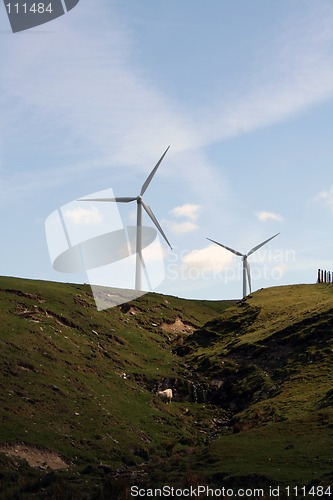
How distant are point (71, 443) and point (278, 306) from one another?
2333 inches

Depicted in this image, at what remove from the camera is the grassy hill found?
152 ft

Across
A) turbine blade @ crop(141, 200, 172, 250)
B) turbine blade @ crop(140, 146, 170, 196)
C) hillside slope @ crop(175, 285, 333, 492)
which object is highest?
turbine blade @ crop(140, 146, 170, 196)

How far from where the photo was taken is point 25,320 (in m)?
84.3

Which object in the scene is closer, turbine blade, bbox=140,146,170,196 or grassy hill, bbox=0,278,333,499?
grassy hill, bbox=0,278,333,499

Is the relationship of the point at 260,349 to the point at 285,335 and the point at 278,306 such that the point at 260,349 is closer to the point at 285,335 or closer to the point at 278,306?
the point at 285,335

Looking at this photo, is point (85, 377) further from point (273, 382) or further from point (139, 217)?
point (139, 217)

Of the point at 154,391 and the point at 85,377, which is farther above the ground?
the point at 85,377

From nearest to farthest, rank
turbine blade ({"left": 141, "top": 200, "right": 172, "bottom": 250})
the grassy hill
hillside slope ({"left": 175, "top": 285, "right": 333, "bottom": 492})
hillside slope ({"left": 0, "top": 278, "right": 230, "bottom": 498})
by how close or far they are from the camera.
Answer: hillside slope ({"left": 175, "top": 285, "right": 333, "bottom": 492}), the grassy hill, hillside slope ({"left": 0, "top": 278, "right": 230, "bottom": 498}), turbine blade ({"left": 141, "top": 200, "right": 172, "bottom": 250})

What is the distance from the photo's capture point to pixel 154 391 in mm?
81250

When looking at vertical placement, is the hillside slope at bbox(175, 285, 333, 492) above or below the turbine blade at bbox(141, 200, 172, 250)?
below

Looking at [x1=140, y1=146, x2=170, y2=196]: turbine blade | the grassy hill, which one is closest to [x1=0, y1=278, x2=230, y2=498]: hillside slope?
the grassy hill

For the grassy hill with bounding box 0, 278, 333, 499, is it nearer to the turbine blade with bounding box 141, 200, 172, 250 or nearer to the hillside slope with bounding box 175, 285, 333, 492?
the hillside slope with bounding box 175, 285, 333, 492

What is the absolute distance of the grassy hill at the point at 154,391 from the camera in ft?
152

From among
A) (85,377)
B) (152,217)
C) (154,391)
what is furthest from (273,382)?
(152,217)
